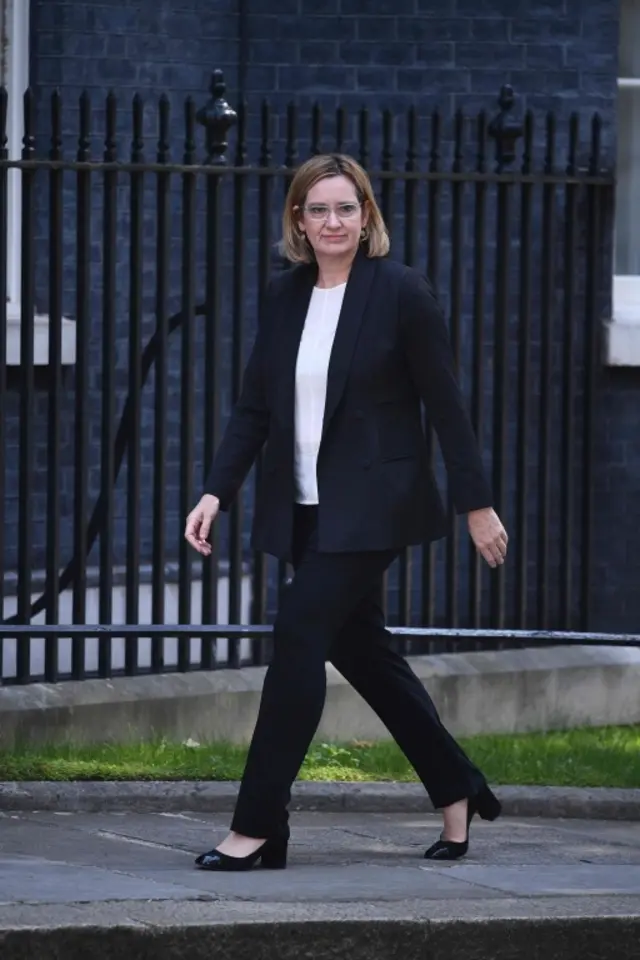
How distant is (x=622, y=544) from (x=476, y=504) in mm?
4099

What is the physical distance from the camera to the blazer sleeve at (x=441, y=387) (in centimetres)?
571

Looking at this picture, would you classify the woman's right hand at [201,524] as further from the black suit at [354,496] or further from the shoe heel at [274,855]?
the shoe heel at [274,855]

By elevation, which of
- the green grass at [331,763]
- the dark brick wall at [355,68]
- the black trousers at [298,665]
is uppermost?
the dark brick wall at [355,68]

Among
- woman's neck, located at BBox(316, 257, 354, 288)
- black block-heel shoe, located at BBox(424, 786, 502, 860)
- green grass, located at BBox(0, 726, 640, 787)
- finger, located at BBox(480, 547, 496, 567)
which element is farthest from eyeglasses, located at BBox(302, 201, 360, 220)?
green grass, located at BBox(0, 726, 640, 787)

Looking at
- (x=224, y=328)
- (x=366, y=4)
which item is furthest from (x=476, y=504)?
(x=366, y=4)

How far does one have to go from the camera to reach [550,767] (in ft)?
25.0

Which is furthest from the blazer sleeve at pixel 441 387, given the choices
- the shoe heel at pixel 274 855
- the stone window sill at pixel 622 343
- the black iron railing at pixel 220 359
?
the stone window sill at pixel 622 343

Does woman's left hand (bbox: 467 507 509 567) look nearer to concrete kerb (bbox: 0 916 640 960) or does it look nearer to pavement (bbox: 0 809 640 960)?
pavement (bbox: 0 809 640 960)

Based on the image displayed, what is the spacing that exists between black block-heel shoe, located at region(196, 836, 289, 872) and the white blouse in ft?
2.77

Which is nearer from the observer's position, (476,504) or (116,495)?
(476,504)

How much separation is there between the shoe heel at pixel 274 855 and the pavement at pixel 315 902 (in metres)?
0.04

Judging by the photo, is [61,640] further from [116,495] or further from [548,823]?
[548,823]

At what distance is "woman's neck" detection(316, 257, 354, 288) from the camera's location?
5.77 m

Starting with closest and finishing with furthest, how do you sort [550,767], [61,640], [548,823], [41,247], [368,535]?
[368,535]
[548,823]
[550,767]
[61,640]
[41,247]
